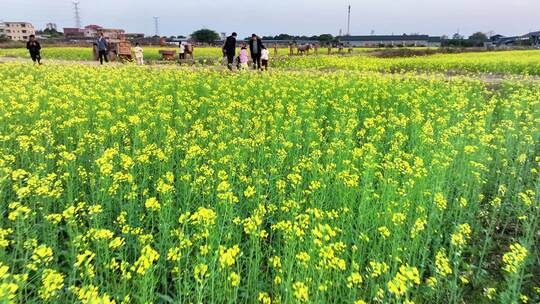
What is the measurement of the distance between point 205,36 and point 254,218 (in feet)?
297

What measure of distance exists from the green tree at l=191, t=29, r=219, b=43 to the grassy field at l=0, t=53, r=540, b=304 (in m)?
83.0

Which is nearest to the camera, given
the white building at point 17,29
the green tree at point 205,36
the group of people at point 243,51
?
the group of people at point 243,51

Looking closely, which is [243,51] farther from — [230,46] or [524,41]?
[524,41]

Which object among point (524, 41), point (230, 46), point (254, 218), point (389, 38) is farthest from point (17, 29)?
point (254, 218)

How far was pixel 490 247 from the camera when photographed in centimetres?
462

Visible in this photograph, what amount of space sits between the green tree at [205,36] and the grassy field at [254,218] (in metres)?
83.0

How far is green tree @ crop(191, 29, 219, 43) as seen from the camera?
8762 centimetres

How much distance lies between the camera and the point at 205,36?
88.1 metres

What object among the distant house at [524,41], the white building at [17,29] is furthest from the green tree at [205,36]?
the white building at [17,29]

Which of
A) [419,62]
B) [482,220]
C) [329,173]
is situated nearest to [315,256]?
[329,173]

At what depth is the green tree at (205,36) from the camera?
87.6 m

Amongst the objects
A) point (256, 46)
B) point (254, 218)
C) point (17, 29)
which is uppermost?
point (17, 29)

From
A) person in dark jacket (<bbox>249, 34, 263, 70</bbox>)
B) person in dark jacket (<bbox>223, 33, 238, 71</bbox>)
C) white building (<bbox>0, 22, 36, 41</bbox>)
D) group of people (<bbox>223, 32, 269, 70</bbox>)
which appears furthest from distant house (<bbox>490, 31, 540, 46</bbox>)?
white building (<bbox>0, 22, 36, 41</bbox>)

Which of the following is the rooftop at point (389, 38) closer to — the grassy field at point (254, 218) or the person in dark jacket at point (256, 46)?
the person in dark jacket at point (256, 46)
